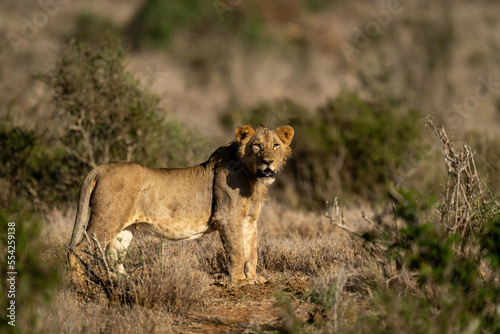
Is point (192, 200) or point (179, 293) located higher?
point (192, 200)

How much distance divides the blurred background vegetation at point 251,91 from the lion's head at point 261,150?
1294mm

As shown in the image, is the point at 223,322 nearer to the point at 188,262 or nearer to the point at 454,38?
the point at 188,262

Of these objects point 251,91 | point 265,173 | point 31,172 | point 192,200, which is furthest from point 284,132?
point 251,91

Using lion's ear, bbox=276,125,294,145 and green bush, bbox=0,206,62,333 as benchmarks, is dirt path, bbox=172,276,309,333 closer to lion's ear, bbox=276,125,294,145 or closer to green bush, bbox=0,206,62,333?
green bush, bbox=0,206,62,333

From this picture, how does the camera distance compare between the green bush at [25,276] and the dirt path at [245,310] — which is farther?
the dirt path at [245,310]

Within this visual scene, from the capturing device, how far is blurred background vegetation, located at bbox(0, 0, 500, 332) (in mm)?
9641

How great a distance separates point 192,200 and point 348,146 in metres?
8.04

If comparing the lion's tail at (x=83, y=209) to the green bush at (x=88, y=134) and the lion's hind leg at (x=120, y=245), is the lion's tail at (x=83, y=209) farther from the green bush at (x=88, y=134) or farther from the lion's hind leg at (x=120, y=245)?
the green bush at (x=88, y=134)

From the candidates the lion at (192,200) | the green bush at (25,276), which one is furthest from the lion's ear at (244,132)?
the green bush at (25,276)

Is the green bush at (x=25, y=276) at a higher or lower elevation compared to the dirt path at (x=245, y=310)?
higher

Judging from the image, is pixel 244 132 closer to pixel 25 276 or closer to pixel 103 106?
pixel 25 276

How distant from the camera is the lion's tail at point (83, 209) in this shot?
5.47 meters

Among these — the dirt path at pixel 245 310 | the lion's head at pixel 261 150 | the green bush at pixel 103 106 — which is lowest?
the dirt path at pixel 245 310

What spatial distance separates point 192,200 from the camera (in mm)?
5875
